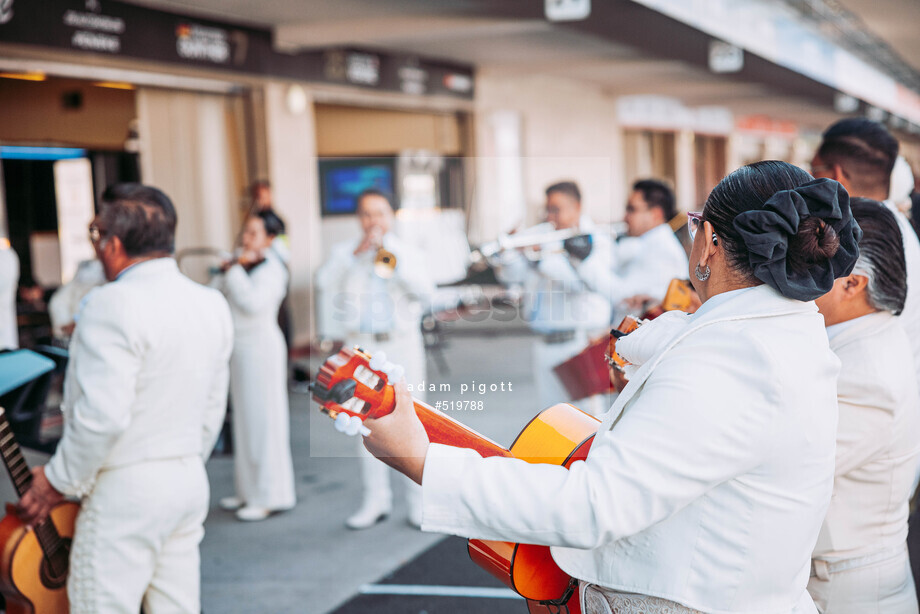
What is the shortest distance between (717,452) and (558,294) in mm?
3651

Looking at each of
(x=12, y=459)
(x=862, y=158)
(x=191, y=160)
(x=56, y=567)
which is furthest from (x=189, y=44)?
(x=862, y=158)

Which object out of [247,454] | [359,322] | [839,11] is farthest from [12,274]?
[839,11]

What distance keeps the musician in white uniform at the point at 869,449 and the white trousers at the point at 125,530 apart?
1.83 m

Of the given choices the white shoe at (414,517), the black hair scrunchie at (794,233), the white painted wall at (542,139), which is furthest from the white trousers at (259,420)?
the white painted wall at (542,139)

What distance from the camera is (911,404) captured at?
1.99 metres

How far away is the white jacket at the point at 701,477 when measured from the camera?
124 cm

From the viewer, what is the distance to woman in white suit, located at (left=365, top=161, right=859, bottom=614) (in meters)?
1.25

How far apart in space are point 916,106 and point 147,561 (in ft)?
101

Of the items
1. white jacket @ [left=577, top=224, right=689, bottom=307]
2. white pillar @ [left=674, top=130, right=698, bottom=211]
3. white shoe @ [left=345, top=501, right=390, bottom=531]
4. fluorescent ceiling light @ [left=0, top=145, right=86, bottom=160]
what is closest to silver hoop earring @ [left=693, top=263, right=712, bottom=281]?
white jacket @ [left=577, top=224, right=689, bottom=307]

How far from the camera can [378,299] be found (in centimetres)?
442

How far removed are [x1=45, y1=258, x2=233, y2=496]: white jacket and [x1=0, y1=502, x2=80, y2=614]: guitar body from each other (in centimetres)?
19

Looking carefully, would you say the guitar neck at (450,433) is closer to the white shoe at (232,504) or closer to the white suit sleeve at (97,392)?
the white suit sleeve at (97,392)

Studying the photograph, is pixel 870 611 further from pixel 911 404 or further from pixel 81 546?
pixel 81 546

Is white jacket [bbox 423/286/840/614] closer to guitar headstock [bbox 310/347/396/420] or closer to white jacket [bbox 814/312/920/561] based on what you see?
guitar headstock [bbox 310/347/396/420]
